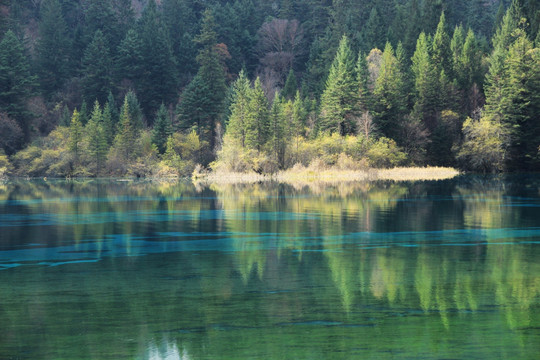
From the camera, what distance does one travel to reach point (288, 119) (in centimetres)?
8262

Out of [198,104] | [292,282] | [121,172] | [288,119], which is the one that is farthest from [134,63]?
[292,282]

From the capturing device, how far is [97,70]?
114312 millimetres

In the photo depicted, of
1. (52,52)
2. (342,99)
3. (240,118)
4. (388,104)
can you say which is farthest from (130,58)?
(388,104)

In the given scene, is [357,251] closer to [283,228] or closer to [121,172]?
[283,228]

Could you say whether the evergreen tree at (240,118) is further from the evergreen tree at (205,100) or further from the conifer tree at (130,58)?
the conifer tree at (130,58)

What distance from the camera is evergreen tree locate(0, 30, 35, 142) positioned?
9481cm

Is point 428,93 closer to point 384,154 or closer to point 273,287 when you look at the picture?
point 384,154

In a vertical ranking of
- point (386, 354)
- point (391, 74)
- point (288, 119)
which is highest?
point (391, 74)

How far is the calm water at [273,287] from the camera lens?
1069cm

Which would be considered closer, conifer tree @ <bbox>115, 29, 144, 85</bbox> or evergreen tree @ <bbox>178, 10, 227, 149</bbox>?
evergreen tree @ <bbox>178, 10, 227, 149</bbox>

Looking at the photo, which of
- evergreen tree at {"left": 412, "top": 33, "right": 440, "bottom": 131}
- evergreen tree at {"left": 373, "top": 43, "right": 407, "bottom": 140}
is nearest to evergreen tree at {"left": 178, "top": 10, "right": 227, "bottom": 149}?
evergreen tree at {"left": 373, "top": 43, "right": 407, "bottom": 140}

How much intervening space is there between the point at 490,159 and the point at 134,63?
216 feet

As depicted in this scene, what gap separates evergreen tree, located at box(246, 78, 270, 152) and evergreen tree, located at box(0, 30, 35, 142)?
122 feet

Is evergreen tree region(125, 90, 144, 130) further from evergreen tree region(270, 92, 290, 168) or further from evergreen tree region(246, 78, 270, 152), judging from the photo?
evergreen tree region(270, 92, 290, 168)
